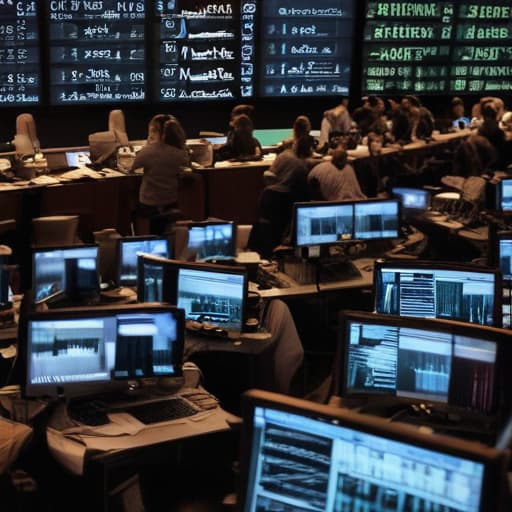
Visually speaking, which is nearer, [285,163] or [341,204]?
[341,204]

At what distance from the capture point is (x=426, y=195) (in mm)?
8438

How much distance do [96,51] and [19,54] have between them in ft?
3.33

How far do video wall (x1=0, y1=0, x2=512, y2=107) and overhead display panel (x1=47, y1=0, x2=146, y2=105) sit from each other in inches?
0.5

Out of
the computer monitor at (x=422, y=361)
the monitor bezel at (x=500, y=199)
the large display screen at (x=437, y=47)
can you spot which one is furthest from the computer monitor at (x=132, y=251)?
the large display screen at (x=437, y=47)

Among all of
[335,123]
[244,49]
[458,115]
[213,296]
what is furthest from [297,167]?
[458,115]

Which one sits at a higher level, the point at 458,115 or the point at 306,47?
the point at 306,47

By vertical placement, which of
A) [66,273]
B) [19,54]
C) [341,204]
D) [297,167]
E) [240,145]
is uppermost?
[19,54]

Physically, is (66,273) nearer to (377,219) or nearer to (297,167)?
(377,219)

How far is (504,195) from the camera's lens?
8.28 m

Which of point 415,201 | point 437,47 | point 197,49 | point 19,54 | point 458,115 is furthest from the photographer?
point 437,47

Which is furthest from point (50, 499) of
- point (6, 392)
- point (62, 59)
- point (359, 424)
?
point (62, 59)

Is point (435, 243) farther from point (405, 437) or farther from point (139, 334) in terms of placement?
point (405, 437)

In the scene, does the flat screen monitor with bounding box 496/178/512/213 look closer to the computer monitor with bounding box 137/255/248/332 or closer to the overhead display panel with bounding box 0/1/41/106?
the computer monitor with bounding box 137/255/248/332

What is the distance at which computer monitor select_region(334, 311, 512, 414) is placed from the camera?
409cm
